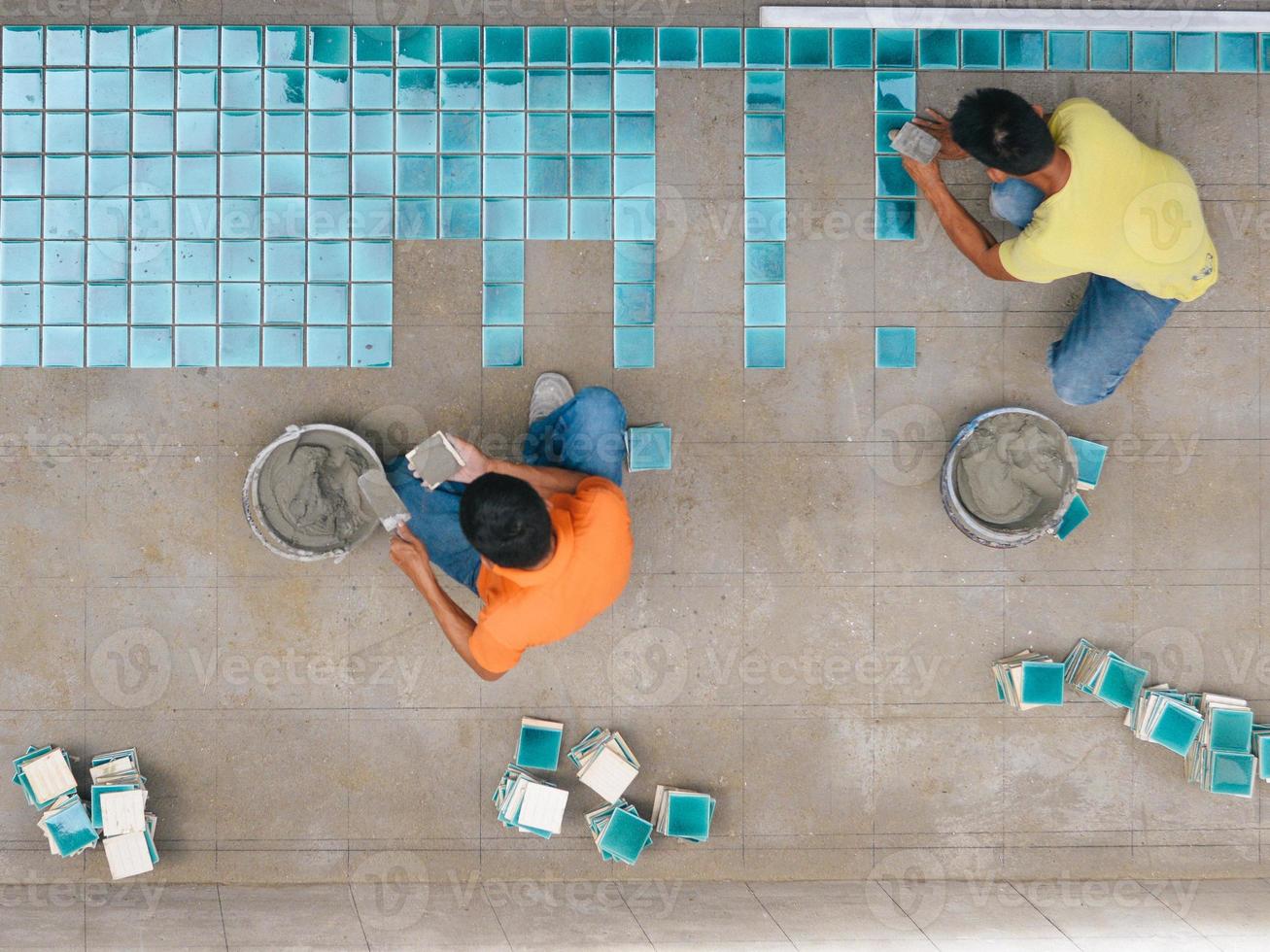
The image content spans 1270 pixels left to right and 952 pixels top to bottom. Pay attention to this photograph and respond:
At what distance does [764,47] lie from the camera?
3467mm

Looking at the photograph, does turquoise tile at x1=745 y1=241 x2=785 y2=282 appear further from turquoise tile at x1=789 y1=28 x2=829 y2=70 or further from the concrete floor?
turquoise tile at x1=789 y1=28 x2=829 y2=70

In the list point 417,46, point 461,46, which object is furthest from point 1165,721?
point 417,46

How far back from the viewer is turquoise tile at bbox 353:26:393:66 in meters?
3.43

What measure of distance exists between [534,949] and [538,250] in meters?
2.81

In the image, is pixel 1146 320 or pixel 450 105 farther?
pixel 450 105

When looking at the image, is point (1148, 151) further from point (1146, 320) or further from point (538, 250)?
point (538, 250)

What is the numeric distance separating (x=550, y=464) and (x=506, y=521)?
0.88m

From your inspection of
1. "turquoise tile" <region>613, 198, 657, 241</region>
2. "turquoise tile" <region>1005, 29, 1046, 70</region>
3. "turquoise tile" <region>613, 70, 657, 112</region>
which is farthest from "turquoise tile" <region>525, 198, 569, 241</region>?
"turquoise tile" <region>1005, 29, 1046, 70</region>

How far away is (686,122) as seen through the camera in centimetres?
347

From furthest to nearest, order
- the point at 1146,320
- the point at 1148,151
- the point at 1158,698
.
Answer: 1. the point at 1158,698
2. the point at 1146,320
3. the point at 1148,151

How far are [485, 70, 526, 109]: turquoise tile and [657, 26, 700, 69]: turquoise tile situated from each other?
1.92 feet

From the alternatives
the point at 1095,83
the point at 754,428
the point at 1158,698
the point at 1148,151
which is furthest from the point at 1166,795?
the point at 1095,83

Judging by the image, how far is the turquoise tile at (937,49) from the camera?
11.4ft

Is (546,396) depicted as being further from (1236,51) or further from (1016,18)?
(1236,51)
